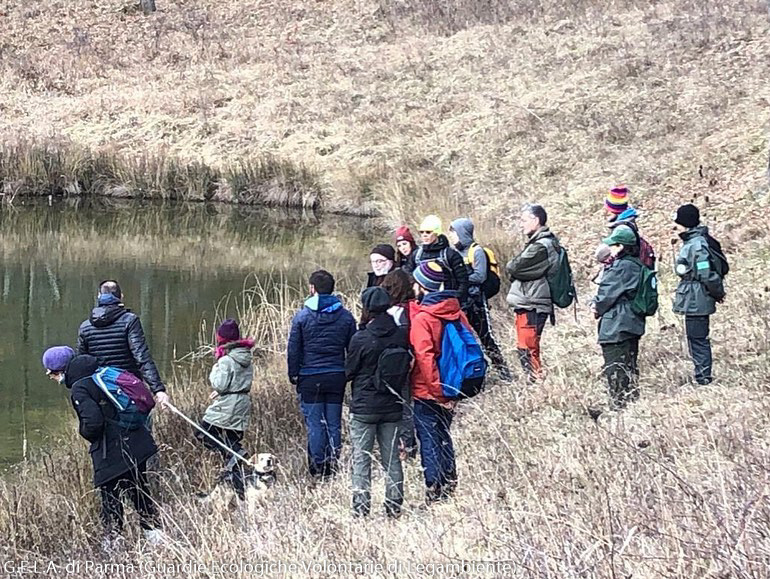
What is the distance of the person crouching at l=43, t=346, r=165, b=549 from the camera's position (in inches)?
200

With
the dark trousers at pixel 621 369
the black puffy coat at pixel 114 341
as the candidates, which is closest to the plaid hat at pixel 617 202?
the dark trousers at pixel 621 369

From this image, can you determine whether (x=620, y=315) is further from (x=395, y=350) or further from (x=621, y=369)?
(x=395, y=350)

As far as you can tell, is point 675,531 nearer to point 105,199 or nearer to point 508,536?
point 508,536

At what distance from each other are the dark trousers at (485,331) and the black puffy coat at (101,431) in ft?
8.54

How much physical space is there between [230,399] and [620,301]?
101 inches

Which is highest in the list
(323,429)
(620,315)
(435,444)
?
(620,315)

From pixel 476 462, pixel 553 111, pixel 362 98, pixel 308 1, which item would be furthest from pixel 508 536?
pixel 308 1

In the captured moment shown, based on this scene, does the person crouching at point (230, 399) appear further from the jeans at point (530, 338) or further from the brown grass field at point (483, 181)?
the jeans at point (530, 338)

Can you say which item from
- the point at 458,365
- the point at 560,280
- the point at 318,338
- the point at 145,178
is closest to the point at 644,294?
the point at 560,280

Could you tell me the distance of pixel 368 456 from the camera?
519cm

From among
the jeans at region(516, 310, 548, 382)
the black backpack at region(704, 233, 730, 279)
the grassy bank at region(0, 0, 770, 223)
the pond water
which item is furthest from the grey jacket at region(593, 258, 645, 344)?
the grassy bank at region(0, 0, 770, 223)

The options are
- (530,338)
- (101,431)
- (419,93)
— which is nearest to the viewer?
(101,431)

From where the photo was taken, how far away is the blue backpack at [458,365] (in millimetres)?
5152

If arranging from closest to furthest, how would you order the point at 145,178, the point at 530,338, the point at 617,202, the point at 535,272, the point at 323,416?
the point at 323,416 < the point at 617,202 < the point at 535,272 < the point at 530,338 < the point at 145,178
